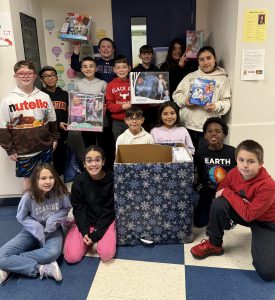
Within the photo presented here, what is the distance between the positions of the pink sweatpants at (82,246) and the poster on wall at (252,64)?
1608mm

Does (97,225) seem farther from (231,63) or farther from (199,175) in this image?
(231,63)

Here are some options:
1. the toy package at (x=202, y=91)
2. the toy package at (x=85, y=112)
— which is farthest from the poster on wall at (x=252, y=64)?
the toy package at (x=85, y=112)

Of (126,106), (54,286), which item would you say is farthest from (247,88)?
(54,286)

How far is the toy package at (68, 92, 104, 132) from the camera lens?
101 inches

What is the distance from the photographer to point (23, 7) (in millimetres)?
2594

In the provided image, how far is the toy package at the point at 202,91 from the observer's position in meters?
2.45

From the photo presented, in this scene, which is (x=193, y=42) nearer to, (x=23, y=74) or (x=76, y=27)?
(x=76, y=27)

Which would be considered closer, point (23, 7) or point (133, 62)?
point (23, 7)

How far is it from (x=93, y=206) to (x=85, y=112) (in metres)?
0.92

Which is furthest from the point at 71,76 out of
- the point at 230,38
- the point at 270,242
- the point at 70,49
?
the point at 270,242

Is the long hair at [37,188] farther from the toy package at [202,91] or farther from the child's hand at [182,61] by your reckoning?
the child's hand at [182,61]

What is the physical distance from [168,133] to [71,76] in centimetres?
142

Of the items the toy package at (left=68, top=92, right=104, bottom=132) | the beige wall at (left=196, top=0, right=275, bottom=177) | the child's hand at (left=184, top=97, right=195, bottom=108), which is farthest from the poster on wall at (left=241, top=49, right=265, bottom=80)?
the toy package at (left=68, top=92, right=104, bottom=132)

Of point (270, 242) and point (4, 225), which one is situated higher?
point (270, 242)
